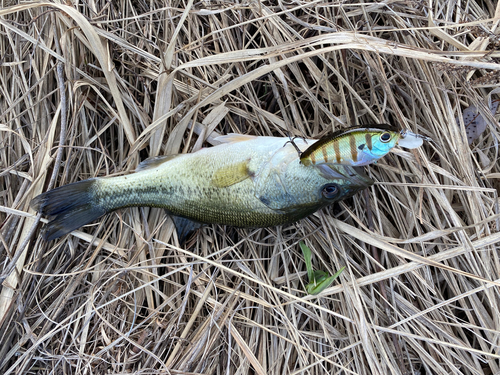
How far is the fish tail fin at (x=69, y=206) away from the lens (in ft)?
8.39

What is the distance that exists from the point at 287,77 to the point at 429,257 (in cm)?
182

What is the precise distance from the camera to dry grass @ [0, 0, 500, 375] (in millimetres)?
2617

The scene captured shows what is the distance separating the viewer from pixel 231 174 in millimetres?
2404

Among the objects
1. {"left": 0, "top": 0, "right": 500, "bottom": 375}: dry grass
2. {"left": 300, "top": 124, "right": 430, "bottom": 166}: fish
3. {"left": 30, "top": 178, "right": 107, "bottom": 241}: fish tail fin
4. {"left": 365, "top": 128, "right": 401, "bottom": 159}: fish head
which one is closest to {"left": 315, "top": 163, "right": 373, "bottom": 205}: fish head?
{"left": 300, "top": 124, "right": 430, "bottom": 166}: fish

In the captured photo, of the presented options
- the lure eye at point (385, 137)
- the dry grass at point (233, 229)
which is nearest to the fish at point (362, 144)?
the lure eye at point (385, 137)

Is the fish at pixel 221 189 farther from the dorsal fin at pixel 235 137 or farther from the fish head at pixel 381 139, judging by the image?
the fish head at pixel 381 139

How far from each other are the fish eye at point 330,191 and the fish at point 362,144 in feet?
0.71

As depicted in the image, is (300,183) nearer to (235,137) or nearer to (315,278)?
(235,137)

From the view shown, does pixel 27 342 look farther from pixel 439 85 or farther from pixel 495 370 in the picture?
pixel 439 85

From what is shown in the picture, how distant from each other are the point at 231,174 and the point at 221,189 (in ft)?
0.44

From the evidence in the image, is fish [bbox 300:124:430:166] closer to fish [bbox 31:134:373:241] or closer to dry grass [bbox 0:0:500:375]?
fish [bbox 31:134:373:241]

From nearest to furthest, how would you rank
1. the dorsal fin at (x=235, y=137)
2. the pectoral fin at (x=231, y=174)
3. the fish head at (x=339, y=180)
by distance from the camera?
the fish head at (x=339, y=180)
the pectoral fin at (x=231, y=174)
the dorsal fin at (x=235, y=137)

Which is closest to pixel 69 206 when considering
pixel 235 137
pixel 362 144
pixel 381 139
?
pixel 235 137

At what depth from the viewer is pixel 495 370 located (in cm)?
258
